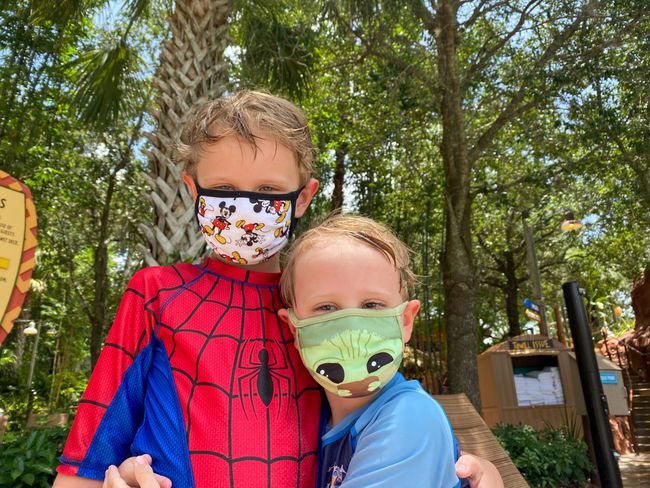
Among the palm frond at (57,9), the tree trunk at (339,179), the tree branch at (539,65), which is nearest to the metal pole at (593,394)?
the tree branch at (539,65)

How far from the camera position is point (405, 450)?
41.6 inches

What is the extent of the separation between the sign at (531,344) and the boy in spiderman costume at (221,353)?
876 centimetres

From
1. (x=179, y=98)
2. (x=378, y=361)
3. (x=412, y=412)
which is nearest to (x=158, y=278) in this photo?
(x=378, y=361)

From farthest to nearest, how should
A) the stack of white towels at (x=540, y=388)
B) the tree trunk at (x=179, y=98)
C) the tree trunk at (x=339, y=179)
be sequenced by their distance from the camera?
the tree trunk at (x=339, y=179), the stack of white towels at (x=540, y=388), the tree trunk at (x=179, y=98)

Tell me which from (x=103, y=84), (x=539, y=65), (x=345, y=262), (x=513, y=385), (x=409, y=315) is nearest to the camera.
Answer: (x=345, y=262)

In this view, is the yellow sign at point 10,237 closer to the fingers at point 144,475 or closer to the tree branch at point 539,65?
the fingers at point 144,475

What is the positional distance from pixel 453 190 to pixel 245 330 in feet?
26.1

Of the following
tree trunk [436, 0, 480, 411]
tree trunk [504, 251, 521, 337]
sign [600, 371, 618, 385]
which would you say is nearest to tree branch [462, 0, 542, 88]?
tree trunk [436, 0, 480, 411]

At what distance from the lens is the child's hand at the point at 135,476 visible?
104cm

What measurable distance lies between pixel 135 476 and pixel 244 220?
0.64 metres

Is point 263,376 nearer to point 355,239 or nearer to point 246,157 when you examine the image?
point 355,239

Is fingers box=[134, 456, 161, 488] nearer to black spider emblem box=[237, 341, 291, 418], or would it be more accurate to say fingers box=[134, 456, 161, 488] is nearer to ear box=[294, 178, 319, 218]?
black spider emblem box=[237, 341, 291, 418]

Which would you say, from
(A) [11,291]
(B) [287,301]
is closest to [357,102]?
(A) [11,291]

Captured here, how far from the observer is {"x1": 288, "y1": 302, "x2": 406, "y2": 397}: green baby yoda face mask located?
1.23 metres
